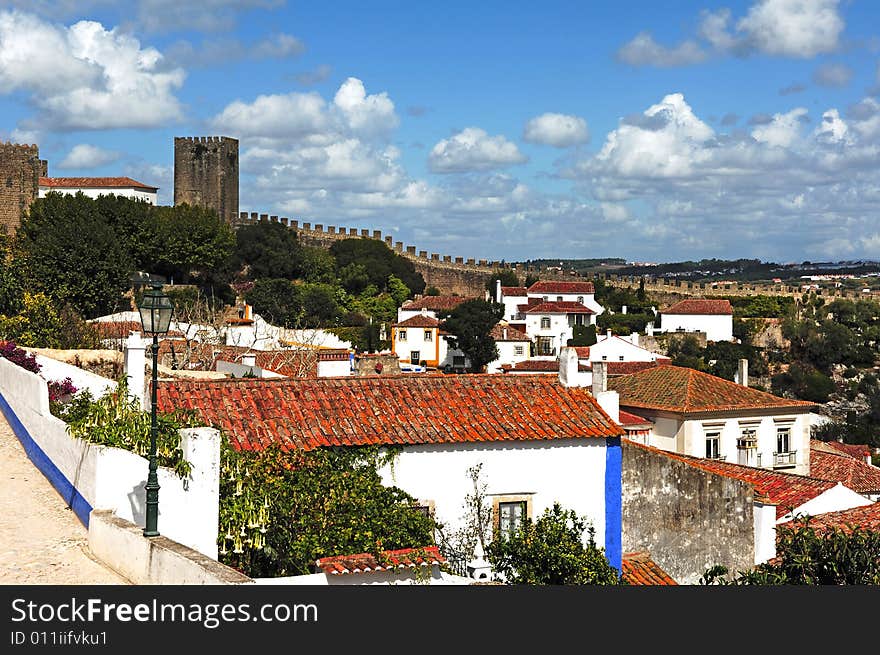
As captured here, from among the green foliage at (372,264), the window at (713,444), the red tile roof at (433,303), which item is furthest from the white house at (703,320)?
the window at (713,444)

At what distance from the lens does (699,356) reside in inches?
2266

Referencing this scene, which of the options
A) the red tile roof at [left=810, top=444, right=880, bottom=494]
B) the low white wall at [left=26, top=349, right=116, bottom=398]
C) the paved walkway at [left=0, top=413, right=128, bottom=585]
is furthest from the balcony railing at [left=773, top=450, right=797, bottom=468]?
the paved walkway at [left=0, top=413, right=128, bottom=585]

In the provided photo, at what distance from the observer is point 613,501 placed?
39.2 ft

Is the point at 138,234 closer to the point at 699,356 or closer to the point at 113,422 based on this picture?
the point at 699,356

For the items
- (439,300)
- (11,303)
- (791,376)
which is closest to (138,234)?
(439,300)

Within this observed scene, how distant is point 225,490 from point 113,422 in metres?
1.32

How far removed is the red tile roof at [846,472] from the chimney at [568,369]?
949 cm

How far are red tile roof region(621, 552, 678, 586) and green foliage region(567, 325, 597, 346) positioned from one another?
42439mm

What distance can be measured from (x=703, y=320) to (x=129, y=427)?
5659 cm

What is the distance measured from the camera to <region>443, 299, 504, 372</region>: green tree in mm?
50250

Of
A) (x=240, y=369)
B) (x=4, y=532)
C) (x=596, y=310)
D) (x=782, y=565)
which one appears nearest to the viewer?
(x=4, y=532)

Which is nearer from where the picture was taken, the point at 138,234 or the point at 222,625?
the point at 222,625

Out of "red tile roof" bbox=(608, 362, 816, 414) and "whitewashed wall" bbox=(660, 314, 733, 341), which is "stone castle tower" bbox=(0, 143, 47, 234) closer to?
"whitewashed wall" bbox=(660, 314, 733, 341)

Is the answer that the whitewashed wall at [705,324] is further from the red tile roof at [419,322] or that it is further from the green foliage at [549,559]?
the green foliage at [549,559]
